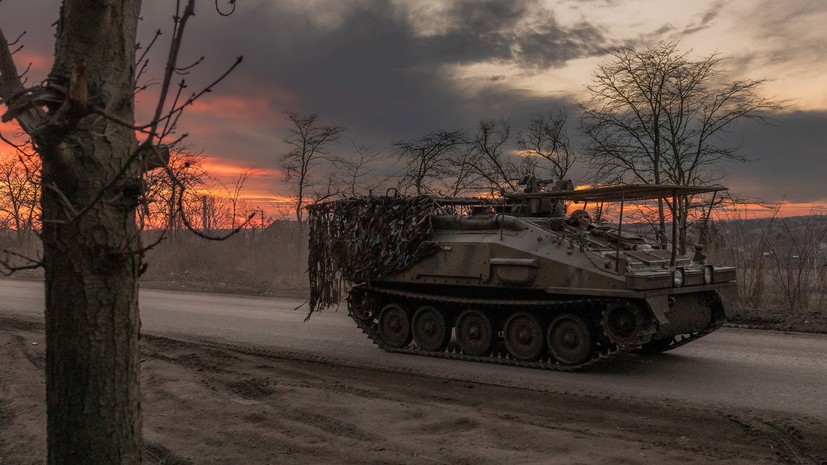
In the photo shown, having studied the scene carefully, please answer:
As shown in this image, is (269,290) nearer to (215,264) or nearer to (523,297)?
(215,264)

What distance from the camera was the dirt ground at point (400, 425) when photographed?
548cm

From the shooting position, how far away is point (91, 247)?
3312 mm

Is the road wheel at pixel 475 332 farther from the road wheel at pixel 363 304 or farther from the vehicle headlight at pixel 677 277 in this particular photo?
the vehicle headlight at pixel 677 277

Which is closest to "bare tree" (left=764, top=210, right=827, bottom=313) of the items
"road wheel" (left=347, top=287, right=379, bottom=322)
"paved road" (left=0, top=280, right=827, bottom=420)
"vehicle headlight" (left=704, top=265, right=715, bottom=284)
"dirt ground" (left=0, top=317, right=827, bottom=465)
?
"paved road" (left=0, top=280, right=827, bottom=420)

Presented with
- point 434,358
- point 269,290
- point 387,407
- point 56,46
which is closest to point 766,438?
point 387,407

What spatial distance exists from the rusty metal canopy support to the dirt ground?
9.21 feet

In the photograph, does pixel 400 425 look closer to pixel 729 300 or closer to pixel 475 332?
pixel 475 332

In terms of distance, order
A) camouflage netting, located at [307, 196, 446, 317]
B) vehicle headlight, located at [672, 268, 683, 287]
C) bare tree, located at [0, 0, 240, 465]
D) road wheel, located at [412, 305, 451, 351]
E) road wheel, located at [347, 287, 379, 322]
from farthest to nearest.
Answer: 1. road wheel, located at [347, 287, 379, 322]
2. camouflage netting, located at [307, 196, 446, 317]
3. road wheel, located at [412, 305, 451, 351]
4. vehicle headlight, located at [672, 268, 683, 287]
5. bare tree, located at [0, 0, 240, 465]

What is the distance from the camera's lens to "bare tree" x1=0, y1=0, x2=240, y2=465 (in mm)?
3270

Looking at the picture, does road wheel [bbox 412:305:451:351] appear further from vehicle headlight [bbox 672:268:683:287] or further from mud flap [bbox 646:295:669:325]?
vehicle headlight [bbox 672:268:683:287]

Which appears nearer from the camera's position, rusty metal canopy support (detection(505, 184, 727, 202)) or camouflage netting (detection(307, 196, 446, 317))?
rusty metal canopy support (detection(505, 184, 727, 202))

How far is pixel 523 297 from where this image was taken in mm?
9953

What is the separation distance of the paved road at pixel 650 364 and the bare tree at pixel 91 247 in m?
5.70

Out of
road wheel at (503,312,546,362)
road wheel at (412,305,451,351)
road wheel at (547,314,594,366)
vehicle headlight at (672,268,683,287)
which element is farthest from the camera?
road wheel at (412,305,451,351)
